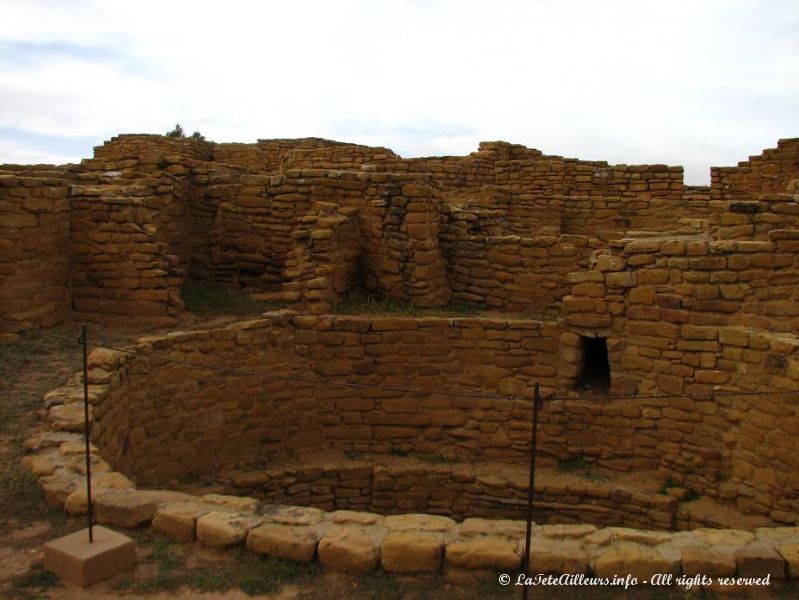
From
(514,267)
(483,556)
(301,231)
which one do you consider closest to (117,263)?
(301,231)

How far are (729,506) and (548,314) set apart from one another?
12.7 ft

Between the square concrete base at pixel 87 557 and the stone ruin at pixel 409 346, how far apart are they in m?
1.22

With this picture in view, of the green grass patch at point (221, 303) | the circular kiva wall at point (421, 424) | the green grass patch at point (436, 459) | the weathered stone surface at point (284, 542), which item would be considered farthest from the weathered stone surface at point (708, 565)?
the green grass patch at point (221, 303)

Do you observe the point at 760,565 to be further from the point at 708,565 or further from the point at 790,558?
the point at 708,565

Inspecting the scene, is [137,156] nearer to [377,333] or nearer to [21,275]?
[21,275]

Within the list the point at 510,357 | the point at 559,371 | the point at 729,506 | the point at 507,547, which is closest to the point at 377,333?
the point at 510,357

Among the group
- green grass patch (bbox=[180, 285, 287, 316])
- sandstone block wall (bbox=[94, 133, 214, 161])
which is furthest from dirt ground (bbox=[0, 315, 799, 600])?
sandstone block wall (bbox=[94, 133, 214, 161])

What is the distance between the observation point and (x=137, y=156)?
11914 millimetres

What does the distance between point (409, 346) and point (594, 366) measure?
253cm

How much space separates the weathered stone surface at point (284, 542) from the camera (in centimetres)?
520

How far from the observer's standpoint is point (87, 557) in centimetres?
478

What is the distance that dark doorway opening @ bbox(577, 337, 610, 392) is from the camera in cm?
1005

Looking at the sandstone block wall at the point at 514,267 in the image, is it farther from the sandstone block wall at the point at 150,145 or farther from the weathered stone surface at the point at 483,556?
the sandstone block wall at the point at 150,145

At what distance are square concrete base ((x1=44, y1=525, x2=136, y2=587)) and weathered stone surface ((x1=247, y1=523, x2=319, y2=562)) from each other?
809mm
